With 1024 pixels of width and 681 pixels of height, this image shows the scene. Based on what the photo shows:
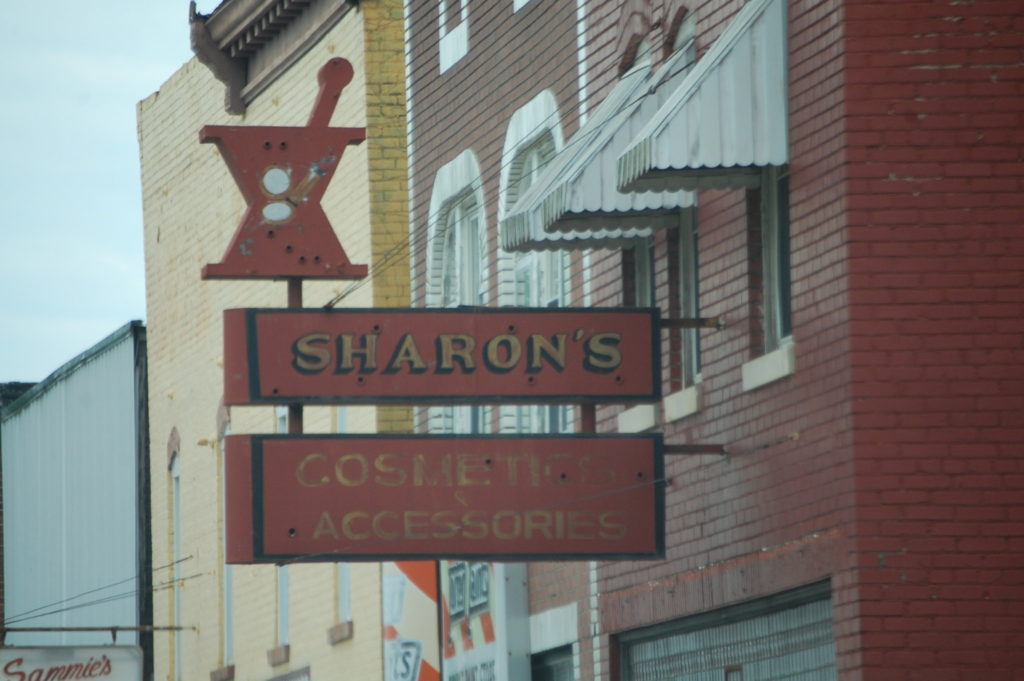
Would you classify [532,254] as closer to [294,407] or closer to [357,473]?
[294,407]

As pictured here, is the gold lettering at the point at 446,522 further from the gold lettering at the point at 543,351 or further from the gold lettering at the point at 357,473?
the gold lettering at the point at 543,351

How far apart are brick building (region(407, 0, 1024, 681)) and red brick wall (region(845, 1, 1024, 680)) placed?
0.5 inches

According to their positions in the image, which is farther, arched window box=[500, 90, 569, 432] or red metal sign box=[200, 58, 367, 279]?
arched window box=[500, 90, 569, 432]

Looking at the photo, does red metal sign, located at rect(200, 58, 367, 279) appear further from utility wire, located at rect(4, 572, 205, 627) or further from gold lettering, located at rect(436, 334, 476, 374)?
utility wire, located at rect(4, 572, 205, 627)

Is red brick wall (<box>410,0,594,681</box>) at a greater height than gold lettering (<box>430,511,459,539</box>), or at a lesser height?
greater

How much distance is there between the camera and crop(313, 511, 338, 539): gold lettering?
1398cm

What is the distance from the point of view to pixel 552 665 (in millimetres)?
18625

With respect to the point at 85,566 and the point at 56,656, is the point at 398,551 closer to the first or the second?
the point at 56,656

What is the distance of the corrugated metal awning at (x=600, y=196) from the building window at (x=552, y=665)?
11.5 feet

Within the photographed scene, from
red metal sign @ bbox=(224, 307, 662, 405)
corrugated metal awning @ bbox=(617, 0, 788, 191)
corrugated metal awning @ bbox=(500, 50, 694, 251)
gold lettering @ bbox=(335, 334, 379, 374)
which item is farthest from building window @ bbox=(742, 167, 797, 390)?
gold lettering @ bbox=(335, 334, 379, 374)

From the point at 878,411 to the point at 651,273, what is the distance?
4160mm

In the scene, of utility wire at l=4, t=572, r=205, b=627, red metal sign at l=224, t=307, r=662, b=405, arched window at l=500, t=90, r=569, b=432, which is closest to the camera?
red metal sign at l=224, t=307, r=662, b=405

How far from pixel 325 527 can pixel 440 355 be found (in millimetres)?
1282

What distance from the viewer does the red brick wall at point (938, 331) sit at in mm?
12312
